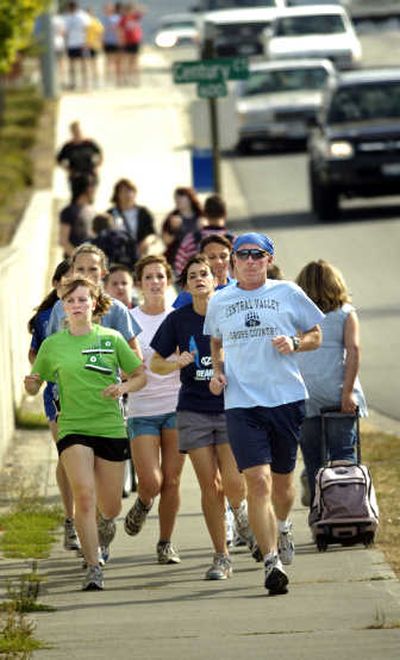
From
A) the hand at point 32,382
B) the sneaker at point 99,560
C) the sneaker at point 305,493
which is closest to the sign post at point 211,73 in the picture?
the sneaker at point 305,493

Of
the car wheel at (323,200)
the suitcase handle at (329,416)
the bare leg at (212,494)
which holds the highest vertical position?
the car wheel at (323,200)

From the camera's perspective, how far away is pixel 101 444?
11023 mm

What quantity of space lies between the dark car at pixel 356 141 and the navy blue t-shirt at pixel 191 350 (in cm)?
1893

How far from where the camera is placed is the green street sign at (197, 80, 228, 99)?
72.4ft

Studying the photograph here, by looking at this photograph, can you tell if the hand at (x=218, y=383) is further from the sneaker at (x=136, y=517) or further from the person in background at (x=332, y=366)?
the sneaker at (x=136, y=517)

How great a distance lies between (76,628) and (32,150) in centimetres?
2960

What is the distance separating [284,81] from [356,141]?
9117mm

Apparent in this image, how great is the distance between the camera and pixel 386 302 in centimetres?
2470

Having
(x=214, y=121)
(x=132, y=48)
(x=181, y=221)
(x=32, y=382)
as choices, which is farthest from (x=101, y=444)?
(x=132, y=48)

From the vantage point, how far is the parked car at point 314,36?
44188 millimetres

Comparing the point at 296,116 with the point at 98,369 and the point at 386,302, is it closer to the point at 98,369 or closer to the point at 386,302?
the point at 386,302

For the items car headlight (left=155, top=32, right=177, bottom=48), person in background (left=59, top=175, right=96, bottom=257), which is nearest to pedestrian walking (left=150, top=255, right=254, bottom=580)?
person in background (left=59, top=175, right=96, bottom=257)

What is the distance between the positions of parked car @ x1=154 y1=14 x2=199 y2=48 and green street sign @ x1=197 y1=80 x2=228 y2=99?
3301 centimetres

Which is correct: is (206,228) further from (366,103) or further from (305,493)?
(366,103)
